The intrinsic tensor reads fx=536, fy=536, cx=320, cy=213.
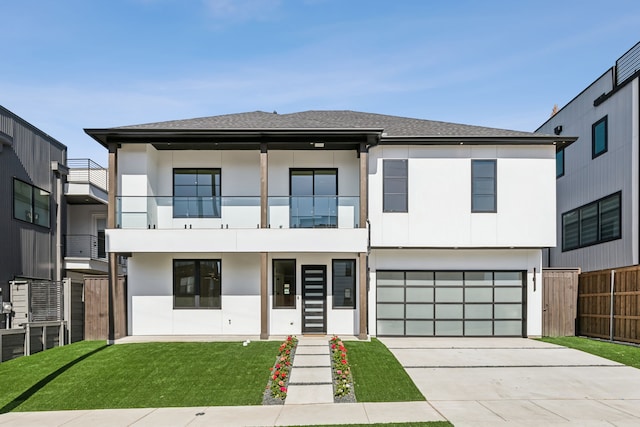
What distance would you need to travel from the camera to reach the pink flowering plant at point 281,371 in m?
10.9

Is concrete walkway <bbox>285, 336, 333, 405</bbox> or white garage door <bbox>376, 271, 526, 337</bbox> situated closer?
concrete walkway <bbox>285, 336, 333, 405</bbox>

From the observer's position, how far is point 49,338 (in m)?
15.7

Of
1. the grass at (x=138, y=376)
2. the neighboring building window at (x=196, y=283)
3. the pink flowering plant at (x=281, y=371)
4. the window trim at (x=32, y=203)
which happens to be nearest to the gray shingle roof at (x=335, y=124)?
the neighboring building window at (x=196, y=283)

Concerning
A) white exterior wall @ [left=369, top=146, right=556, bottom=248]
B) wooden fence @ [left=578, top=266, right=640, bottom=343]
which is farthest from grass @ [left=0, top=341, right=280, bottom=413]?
wooden fence @ [left=578, top=266, right=640, bottom=343]

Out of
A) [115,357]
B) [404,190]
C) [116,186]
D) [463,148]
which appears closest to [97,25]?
[116,186]

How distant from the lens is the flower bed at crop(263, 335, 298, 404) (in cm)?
1079

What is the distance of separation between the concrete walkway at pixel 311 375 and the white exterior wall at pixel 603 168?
11.6 meters

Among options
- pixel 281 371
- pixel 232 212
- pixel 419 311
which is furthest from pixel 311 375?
pixel 419 311

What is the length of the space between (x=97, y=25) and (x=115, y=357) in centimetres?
864

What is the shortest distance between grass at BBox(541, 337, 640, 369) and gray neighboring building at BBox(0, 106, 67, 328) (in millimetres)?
16707

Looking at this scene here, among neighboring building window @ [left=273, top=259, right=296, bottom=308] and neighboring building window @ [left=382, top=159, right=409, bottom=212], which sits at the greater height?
neighboring building window @ [left=382, top=159, right=409, bottom=212]

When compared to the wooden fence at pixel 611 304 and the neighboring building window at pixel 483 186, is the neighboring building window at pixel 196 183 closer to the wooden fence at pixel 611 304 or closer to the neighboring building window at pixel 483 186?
the neighboring building window at pixel 483 186

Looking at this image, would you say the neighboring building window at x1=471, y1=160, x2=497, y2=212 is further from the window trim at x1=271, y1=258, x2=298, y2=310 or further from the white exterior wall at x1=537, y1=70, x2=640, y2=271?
the window trim at x1=271, y1=258, x2=298, y2=310

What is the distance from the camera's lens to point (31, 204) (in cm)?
1995
